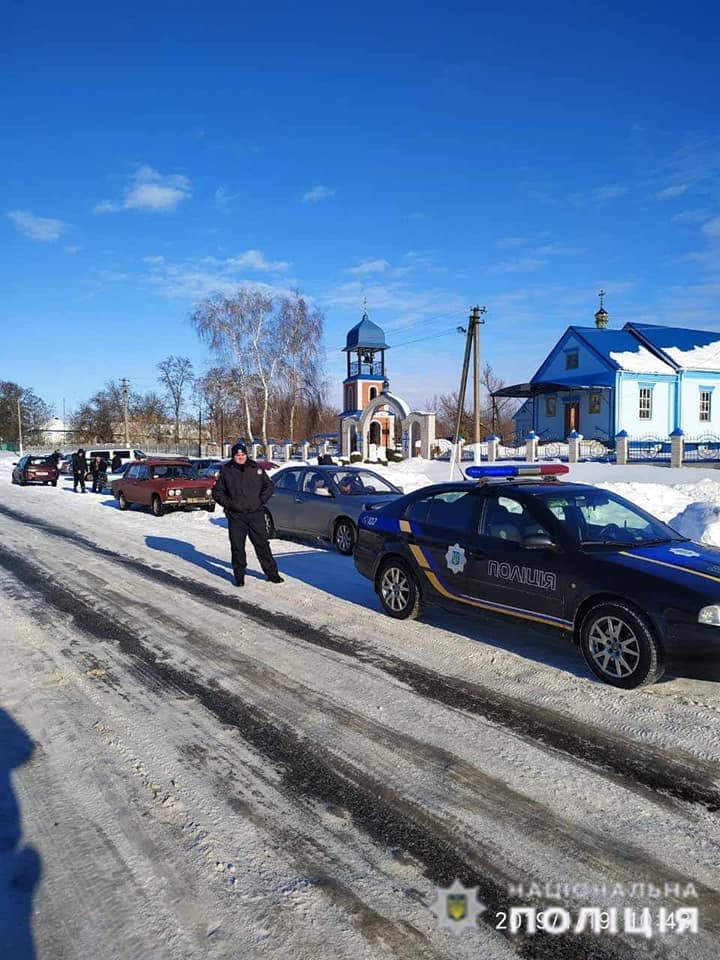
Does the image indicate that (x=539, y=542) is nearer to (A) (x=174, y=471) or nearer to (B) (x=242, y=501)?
(B) (x=242, y=501)

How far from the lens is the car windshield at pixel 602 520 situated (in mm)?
5523

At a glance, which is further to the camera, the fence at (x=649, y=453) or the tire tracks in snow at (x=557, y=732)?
the fence at (x=649, y=453)

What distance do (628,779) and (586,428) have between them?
1441 inches

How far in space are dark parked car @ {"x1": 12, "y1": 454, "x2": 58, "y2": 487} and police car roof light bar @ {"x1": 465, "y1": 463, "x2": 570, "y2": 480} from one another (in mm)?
28586

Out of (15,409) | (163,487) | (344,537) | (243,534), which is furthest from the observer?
(15,409)

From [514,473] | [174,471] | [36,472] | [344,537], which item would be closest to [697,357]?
[174,471]

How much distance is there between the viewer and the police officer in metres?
8.52

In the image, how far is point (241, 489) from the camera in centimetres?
851

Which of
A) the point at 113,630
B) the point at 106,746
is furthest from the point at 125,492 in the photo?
the point at 106,746

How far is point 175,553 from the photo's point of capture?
37.1ft

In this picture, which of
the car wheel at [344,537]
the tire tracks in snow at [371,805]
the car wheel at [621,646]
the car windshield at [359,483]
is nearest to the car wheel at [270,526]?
the car windshield at [359,483]

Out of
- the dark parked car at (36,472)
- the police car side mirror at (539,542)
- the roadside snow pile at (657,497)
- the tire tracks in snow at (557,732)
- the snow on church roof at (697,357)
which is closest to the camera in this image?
the tire tracks in snow at (557,732)

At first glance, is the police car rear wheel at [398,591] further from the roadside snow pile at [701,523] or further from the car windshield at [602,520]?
the roadside snow pile at [701,523]

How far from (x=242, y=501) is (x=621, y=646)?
5.05 metres
